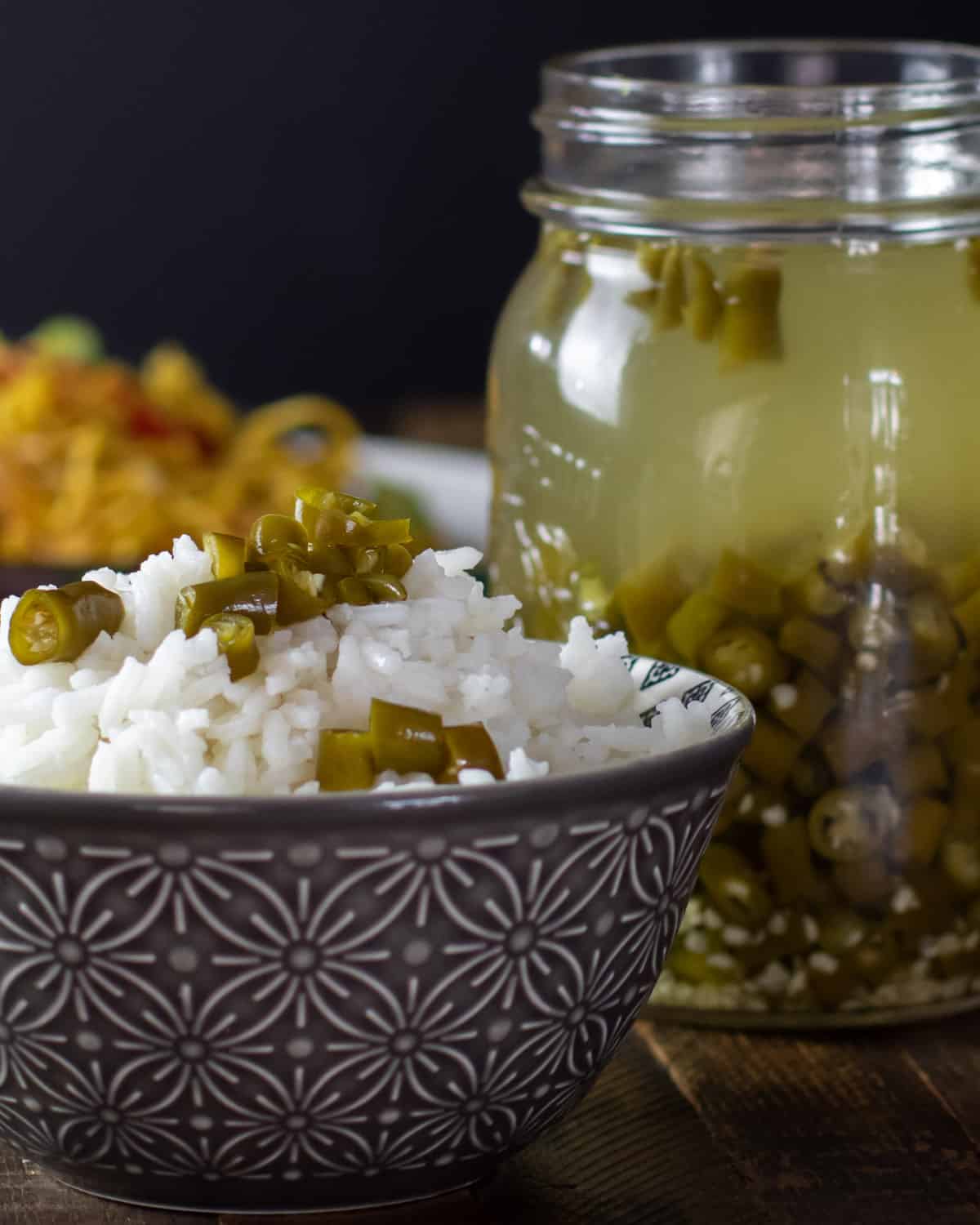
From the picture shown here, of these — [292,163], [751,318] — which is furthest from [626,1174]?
[292,163]

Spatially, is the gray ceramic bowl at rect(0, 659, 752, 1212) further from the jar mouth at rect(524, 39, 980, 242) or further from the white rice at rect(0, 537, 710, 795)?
the jar mouth at rect(524, 39, 980, 242)

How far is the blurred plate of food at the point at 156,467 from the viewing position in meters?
2.10

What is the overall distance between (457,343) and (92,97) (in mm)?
1069

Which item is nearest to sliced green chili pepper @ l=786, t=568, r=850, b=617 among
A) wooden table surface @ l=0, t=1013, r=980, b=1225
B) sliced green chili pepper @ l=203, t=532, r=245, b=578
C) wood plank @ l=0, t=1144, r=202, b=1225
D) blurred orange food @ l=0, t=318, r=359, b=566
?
wooden table surface @ l=0, t=1013, r=980, b=1225

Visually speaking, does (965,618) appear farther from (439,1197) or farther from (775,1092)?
(439,1197)

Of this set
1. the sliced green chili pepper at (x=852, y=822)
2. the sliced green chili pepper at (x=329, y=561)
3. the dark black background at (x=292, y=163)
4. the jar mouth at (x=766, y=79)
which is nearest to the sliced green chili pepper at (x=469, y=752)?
the sliced green chili pepper at (x=329, y=561)

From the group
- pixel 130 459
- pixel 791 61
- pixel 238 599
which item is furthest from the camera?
pixel 130 459

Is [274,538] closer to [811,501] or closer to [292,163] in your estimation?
[811,501]

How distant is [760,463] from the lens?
1.01 m

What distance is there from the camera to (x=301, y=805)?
0.66 meters

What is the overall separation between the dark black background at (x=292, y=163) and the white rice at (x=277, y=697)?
3.88m

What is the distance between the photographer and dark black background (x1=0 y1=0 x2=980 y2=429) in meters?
4.43

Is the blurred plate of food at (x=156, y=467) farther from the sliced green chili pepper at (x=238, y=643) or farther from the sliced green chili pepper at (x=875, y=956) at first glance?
the sliced green chili pepper at (x=238, y=643)

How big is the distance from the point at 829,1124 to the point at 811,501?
1.06 feet
